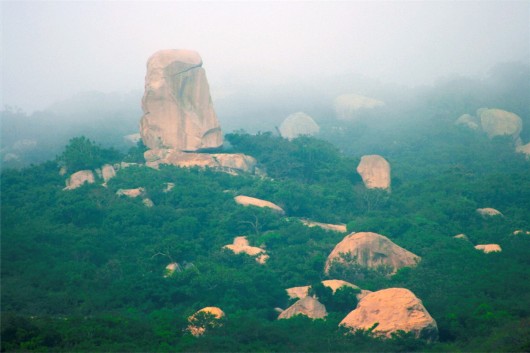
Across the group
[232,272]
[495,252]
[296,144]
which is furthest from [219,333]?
[296,144]

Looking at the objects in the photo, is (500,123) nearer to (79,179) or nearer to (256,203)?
(256,203)

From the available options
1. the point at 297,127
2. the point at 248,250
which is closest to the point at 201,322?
the point at 248,250

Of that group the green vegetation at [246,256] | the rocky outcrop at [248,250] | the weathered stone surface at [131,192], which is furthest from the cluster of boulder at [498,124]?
the weathered stone surface at [131,192]

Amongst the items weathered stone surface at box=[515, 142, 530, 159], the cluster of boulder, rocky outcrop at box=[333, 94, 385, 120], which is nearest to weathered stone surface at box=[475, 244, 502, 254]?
weathered stone surface at box=[515, 142, 530, 159]

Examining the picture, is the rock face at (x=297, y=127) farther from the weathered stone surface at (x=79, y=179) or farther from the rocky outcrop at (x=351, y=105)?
the weathered stone surface at (x=79, y=179)

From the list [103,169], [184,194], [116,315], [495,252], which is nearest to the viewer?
[116,315]

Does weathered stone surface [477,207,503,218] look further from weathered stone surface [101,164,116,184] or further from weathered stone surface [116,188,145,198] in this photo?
weathered stone surface [101,164,116,184]

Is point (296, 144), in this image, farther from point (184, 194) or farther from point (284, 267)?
point (284, 267)
